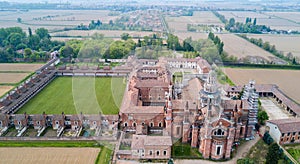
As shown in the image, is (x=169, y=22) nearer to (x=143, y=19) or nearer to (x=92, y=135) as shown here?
(x=143, y=19)

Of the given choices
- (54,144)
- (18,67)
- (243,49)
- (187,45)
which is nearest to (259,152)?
(54,144)

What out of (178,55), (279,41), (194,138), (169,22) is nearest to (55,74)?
(178,55)

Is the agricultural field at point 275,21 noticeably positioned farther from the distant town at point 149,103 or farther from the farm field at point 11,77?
the farm field at point 11,77

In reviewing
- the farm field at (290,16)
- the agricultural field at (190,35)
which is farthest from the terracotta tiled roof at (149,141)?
the farm field at (290,16)

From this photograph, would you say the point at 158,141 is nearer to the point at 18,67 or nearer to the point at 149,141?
the point at 149,141

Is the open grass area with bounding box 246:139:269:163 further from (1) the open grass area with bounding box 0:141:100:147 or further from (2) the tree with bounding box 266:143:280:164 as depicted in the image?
(1) the open grass area with bounding box 0:141:100:147
